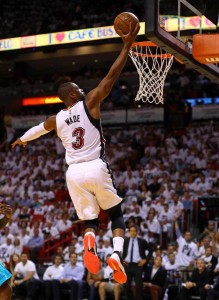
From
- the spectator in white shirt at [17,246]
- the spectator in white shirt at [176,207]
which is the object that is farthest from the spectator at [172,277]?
the spectator in white shirt at [17,246]

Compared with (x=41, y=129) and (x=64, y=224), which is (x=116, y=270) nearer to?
(x=41, y=129)

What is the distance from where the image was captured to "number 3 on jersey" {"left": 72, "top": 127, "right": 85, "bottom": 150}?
692 centimetres

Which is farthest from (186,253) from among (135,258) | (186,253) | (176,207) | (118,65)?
(118,65)

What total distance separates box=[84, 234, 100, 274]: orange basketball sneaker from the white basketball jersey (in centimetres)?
83

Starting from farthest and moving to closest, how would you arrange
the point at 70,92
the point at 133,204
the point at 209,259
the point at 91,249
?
the point at 133,204, the point at 209,259, the point at 70,92, the point at 91,249

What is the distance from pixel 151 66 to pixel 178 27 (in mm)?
1013

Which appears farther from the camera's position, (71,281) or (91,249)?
(71,281)

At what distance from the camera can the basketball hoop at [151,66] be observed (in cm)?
937

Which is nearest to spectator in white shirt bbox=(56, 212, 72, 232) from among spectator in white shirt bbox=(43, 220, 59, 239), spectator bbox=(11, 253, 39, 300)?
spectator in white shirt bbox=(43, 220, 59, 239)

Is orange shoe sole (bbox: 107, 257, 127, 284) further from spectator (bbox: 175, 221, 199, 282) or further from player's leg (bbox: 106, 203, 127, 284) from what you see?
spectator (bbox: 175, 221, 199, 282)

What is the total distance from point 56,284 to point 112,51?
46.8 ft

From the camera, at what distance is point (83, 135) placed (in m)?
6.91

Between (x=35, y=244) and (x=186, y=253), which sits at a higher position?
(x=186, y=253)

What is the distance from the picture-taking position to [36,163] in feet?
78.2
